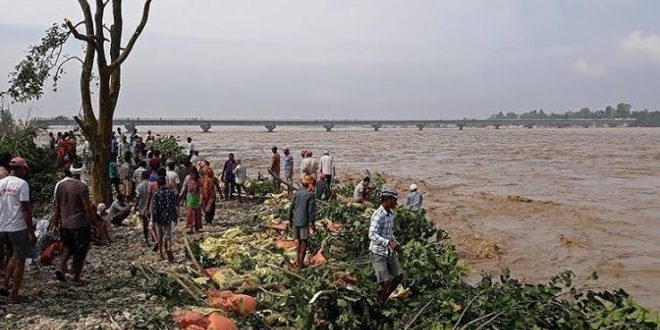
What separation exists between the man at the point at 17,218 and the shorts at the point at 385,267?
12.9 feet

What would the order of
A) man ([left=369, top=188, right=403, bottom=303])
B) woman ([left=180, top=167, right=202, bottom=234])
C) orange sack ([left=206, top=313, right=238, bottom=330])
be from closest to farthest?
orange sack ([left=206, top=313, right=238, bottom=330]), man ([left=369, top=188, right=403, bottom=303]), woman ([left=180, top=167, right=202, bottom=234])

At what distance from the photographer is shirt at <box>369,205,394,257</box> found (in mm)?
7148

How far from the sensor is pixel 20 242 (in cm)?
688

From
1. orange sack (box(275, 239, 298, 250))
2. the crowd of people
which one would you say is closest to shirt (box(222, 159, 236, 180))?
the crowd of people

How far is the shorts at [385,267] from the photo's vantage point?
7215mm

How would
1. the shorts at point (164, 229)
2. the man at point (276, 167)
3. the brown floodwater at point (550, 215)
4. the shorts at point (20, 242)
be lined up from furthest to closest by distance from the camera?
the man at point (276, 167) < the brown floodwater at point (550, 215) < the shorts at point (164, 229) < the shorts at point (20, 242)

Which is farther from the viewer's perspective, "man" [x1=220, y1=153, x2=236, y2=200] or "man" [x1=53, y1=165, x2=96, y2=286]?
"man" [x1=220, y1=153, x2=236, y2=200]

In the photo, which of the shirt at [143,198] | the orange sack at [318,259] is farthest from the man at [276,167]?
the orange sack at [318,259]

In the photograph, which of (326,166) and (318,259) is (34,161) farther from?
(318,259)

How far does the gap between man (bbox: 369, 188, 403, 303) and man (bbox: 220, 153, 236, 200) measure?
9.73 meters

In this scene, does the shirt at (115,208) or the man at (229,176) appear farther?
the man at (229,176)

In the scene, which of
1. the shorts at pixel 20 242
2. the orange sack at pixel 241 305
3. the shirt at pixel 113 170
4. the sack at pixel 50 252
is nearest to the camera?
the shorts at pixel 20 242

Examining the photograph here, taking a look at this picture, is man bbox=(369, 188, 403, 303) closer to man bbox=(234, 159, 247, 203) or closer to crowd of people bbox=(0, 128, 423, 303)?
crowd of people bbox=(0, 128, 423, 303)

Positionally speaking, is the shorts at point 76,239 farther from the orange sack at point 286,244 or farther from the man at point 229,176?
the man at point 229,176
